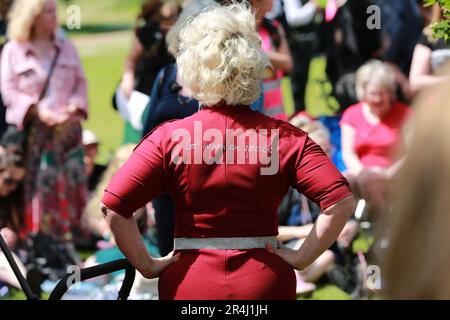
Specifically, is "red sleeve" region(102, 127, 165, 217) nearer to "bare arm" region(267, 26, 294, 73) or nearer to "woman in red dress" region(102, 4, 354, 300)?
"woman in red dress" region(102, 4, 354, 300)

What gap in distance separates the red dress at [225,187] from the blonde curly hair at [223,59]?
10 cm

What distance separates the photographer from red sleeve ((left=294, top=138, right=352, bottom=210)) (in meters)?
2.96

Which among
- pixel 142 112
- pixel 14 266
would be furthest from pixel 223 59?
pixel 142 112

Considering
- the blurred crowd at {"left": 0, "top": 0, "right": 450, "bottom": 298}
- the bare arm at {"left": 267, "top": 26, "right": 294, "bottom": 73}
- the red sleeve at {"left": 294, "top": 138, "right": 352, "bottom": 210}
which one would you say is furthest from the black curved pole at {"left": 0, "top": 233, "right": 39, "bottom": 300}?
the bare arm at {"left": 267, "top": 26, "right": 294, "bottom": 73}

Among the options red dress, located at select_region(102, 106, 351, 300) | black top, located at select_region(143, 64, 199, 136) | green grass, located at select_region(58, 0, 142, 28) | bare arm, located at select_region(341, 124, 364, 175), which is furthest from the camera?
green grass, located at select_region(58, 0, 142, 28)

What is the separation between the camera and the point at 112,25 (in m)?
11.4

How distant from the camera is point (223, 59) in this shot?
305cm

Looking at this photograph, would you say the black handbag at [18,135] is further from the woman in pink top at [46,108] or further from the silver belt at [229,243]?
the silver belt at [229,243]

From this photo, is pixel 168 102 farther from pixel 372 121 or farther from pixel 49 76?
pixel 49 76

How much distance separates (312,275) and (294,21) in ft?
7.14

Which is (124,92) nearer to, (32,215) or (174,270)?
(32,215)

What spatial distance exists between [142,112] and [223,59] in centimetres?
319

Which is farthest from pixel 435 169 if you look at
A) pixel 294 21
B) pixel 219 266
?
pixel 294 21

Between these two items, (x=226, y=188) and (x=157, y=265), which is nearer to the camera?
(x=226, y=188)
